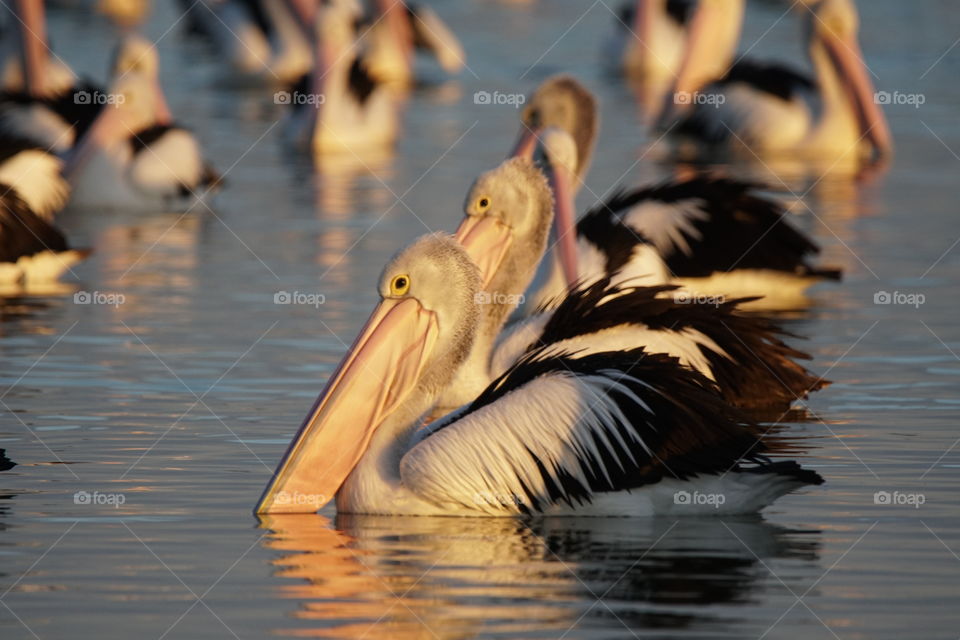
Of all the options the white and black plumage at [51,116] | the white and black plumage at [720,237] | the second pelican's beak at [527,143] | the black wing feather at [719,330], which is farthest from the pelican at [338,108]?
the black wing feather at [719,330]

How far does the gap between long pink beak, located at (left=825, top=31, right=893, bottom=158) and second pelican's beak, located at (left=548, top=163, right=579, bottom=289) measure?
7.43 m

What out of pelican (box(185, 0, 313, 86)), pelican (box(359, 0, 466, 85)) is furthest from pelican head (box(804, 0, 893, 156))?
pelican (box(185, 0, 313, 86))

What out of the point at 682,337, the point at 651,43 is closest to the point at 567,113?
the point at 682,337

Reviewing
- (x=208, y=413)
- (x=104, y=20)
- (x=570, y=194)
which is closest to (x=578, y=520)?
(x=208, y=413)

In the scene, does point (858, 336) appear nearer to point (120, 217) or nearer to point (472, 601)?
point (472, 601)

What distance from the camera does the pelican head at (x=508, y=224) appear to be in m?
8.44

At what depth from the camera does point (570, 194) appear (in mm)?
9867

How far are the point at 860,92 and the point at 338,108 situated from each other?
14.7 ft

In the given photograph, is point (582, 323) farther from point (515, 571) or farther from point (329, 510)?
point (515, 571)

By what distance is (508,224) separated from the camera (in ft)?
27.9

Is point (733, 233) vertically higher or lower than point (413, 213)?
lower

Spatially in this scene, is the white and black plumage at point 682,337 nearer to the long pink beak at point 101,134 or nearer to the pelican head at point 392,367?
the pelican head at point 392,367

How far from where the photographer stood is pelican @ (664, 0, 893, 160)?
667 inches

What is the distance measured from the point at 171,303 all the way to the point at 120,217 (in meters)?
4.07
